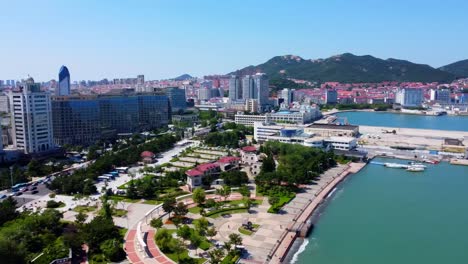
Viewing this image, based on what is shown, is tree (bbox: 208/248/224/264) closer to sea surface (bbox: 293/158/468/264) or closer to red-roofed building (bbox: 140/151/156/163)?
sea surface (bbox: 293/158/468/264)

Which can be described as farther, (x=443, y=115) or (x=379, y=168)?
(x=443, y=115)

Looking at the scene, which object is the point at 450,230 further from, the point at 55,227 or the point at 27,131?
the point at 27,131

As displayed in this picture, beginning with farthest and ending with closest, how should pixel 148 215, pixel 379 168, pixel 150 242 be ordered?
1. pixel 379 168
2. pixel 148 215
3. pixel 150 242

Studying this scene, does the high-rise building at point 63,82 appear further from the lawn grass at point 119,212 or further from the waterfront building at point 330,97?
the waterfront building at point 330,97

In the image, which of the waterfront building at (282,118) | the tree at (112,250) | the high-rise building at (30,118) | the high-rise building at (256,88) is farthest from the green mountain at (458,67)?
the tree at (112,250)

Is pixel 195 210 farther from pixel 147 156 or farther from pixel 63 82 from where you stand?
pixel 63 82

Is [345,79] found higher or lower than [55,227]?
higher

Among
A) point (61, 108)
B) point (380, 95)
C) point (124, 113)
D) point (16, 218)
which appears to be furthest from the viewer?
point (380, 95)

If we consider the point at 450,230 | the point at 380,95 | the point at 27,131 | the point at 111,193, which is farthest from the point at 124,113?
→ the point at 380,95
